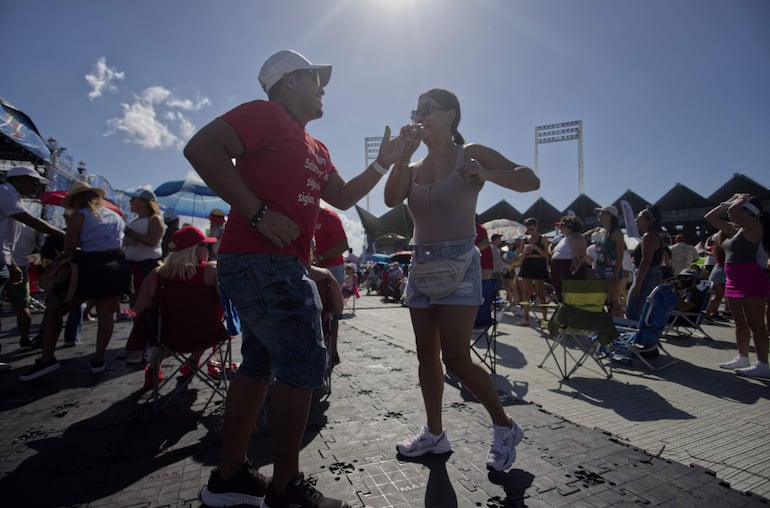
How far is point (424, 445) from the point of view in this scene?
7.23 ft

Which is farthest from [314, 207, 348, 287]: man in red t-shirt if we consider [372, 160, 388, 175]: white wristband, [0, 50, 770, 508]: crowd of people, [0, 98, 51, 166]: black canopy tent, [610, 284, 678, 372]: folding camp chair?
[0, 98, 51, 166]: black canopy tent

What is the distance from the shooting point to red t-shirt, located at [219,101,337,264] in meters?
1.57

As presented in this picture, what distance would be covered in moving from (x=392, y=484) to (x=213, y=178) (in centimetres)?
169

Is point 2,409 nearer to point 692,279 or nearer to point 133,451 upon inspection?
point 133,451

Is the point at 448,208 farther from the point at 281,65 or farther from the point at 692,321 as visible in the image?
the point at 692,321

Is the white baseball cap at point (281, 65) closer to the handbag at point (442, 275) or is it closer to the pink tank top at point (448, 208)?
the pink tank top at point (448, 208)

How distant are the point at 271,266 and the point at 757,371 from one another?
17.0ft

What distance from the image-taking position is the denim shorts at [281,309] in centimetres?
152

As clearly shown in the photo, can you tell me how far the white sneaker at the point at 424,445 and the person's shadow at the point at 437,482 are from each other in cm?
2

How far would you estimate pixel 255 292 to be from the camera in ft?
5.12

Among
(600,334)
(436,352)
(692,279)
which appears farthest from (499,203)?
(436,352)

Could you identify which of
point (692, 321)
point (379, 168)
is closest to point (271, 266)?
point (379, 168)

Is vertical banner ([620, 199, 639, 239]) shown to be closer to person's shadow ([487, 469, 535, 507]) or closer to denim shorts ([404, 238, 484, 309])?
denim shorts ([404, 238, 484, 309])

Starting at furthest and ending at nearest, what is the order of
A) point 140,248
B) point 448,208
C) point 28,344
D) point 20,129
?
point 20,129 → point 28,344 → point 140,248 → point 448,208
